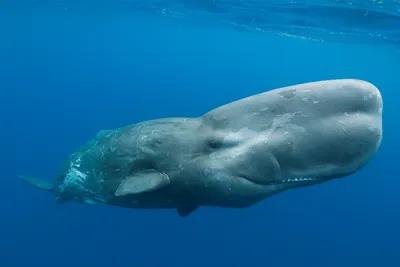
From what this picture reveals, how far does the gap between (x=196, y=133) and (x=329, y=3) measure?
1764 centimetres

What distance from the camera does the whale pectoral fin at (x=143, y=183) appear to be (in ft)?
18.5

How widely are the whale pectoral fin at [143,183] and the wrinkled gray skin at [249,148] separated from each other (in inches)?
0.5

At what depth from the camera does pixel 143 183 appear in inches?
227

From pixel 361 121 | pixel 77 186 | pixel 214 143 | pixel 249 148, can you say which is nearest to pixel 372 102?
pixel 361 121

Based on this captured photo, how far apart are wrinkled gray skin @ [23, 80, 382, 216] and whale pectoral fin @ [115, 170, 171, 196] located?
0.01 meters

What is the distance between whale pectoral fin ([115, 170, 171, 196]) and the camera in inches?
222

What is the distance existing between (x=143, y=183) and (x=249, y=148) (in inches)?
64.6

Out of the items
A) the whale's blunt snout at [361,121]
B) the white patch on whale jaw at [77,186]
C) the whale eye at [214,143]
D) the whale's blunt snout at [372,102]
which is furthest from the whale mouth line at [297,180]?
the white patch on whale jaw at [77,186]

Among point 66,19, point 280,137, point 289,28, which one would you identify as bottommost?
point 66,19

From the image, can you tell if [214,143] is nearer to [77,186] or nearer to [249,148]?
[249,148]

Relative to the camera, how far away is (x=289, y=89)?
197 inches

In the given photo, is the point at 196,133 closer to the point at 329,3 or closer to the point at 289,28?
the point at 329,3

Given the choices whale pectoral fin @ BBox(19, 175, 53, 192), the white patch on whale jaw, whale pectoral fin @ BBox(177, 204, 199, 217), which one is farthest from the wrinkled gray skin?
whale pectoral fin @ BBox(19, 175, 53, 192)

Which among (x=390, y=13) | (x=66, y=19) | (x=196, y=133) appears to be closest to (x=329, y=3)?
(x=390, y=13)
